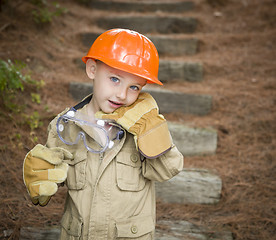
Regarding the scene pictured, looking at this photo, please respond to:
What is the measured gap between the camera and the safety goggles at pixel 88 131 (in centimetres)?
161

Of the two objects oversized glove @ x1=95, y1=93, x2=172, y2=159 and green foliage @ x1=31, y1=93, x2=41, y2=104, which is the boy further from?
green foliage @ x1=31, y1=93, x2=41, y2=104

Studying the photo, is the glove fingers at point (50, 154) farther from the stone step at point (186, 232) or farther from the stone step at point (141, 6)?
the stone step at point (141, 6)

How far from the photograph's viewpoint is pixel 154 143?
1.56 meters

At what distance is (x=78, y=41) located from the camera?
16.1ft

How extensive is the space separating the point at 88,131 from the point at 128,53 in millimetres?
495

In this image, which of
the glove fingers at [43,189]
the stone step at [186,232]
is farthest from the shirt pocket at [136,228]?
the stone step at [186,232]

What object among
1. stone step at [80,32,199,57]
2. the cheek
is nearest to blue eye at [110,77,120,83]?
the cheek

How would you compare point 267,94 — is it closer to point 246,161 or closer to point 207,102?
point 207,102

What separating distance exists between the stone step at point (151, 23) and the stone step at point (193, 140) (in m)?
2.74

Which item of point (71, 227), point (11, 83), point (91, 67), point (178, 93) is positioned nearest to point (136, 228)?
point (71, 227)

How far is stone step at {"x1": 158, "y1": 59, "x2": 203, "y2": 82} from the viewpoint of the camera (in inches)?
166

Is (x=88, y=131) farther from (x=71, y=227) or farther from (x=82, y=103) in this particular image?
(x=71, y=227)

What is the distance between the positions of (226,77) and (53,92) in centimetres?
250

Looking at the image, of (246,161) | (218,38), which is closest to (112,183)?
(246,161)
